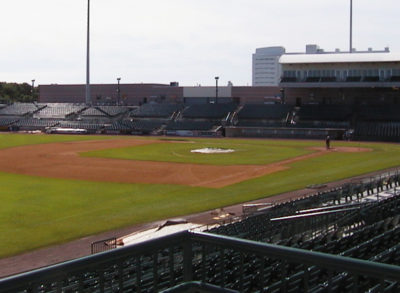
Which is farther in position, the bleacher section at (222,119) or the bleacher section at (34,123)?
the bleacher section at (34,123)

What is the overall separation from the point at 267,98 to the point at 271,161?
57.6 meters

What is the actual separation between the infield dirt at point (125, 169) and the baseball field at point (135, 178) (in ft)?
0.24

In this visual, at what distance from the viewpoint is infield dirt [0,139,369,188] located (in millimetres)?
38281

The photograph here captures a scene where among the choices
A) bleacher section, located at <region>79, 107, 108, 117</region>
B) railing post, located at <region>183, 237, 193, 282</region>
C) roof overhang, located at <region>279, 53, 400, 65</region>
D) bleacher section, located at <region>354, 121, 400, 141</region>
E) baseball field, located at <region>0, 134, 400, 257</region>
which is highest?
roof overhang, located at <region>279, 53, 400, 65</region>

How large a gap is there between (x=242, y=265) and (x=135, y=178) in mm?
34191

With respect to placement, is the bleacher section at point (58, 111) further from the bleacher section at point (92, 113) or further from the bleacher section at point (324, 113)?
the bleacher section at point (324, 113)

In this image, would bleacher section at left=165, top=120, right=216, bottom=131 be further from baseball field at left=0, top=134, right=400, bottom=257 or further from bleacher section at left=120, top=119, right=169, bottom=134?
Answer: baseball field at left=0, top=134, right=400, bottom=257

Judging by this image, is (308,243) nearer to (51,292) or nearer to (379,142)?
(51,292)

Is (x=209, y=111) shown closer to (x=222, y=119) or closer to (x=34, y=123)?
(x=222, y=119)

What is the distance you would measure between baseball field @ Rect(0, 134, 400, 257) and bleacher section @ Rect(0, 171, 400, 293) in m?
9.73

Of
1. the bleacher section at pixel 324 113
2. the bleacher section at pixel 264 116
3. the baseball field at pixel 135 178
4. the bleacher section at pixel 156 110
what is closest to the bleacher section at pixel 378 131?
the bleacher section at pixel 324 113

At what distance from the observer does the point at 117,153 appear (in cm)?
5725

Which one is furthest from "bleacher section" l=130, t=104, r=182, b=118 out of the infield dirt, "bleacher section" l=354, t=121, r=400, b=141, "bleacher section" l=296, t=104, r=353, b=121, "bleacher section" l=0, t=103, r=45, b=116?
the infield dirt

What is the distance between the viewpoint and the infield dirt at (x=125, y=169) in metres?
38.3
